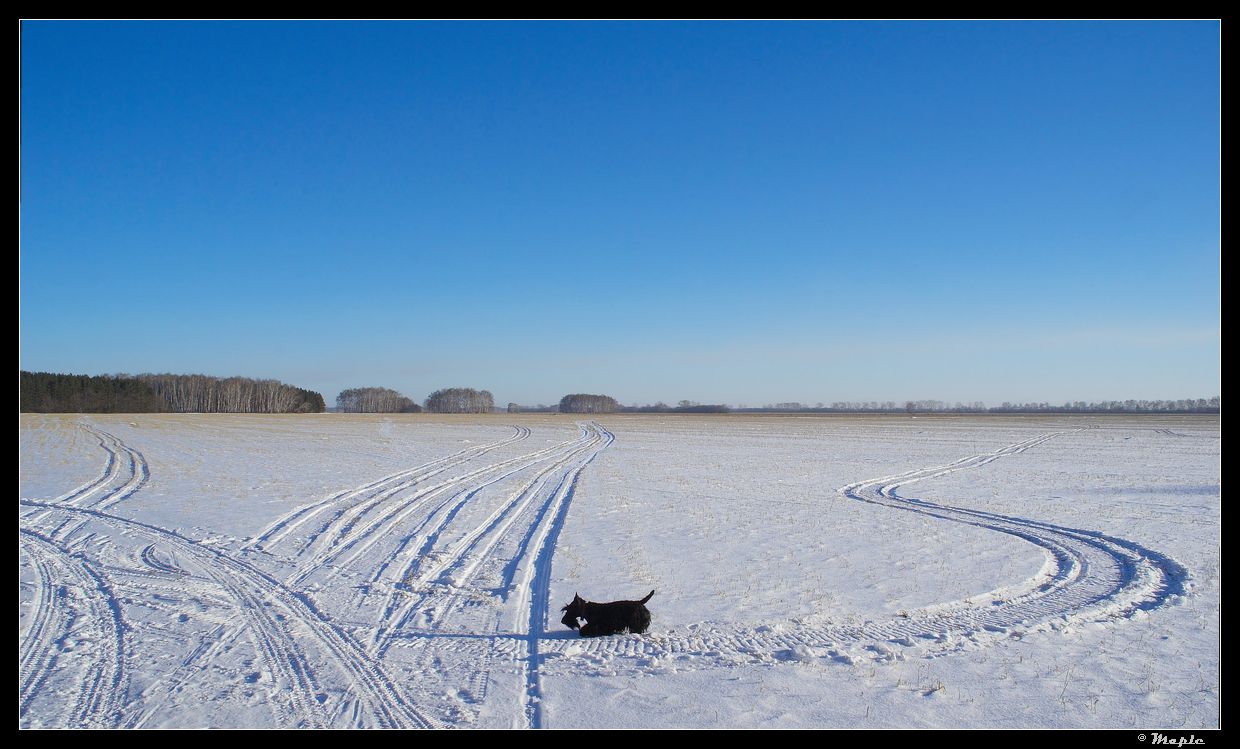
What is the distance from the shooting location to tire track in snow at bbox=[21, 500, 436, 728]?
5.22m

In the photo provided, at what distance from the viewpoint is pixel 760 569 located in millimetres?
Result: 10414

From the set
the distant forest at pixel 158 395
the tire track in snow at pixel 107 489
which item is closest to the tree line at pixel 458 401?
the distant forest at pixel 158 395

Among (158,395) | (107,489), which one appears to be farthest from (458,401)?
(107,489)

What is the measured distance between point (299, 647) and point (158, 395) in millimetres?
135442

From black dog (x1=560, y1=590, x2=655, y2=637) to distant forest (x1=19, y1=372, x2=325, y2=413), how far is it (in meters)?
98.8

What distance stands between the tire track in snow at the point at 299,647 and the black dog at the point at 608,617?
2.10 metres

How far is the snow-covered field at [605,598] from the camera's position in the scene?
5465mm

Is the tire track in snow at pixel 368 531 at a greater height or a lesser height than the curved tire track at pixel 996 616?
lesser

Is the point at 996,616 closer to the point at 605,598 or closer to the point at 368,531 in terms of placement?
the point at 605,598

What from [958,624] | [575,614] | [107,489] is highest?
[575,614]

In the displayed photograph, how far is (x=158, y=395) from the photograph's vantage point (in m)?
117

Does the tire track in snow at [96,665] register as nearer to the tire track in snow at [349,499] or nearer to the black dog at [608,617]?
the tire track in snow at [349,499]
